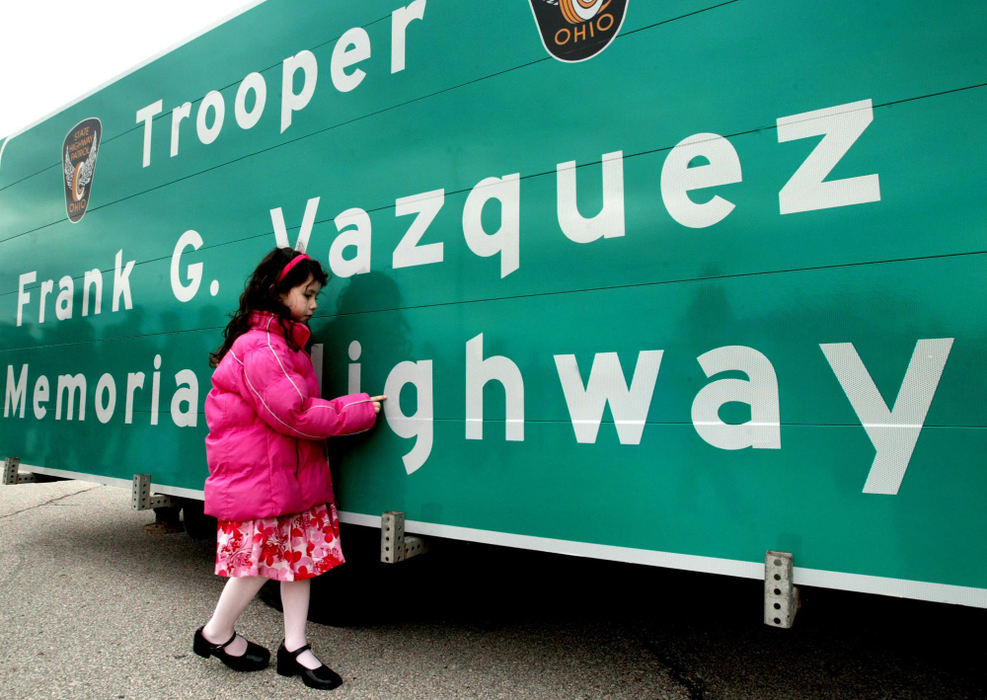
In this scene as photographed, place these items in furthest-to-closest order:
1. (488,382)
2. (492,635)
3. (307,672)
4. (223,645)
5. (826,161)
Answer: (492,635), (223,645), (307,672), (488,382), (826,161)

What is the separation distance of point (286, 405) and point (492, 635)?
136 cm

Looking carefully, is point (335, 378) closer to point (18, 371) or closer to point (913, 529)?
point (913, 529)

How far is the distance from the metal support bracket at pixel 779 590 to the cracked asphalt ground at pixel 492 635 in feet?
0.53

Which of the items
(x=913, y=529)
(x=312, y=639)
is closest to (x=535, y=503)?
(x=913, y=529)

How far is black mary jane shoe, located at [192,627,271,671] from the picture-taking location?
A: 92.7 inches

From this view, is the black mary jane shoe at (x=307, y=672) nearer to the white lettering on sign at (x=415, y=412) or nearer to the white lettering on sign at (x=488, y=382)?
the white lettering on sign at (x=415, y=412)

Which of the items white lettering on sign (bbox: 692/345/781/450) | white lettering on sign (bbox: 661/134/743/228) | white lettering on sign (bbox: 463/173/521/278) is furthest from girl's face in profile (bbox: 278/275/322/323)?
white lettering on sign (bbox: 692/345/781/450)

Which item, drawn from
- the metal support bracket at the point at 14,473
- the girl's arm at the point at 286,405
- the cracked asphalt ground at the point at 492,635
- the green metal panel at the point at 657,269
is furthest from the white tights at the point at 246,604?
the metal support bracket at the point at 14,473

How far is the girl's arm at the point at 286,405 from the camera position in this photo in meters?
2.24

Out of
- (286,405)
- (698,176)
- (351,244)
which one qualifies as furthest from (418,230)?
(698,176)

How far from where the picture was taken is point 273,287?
2.43m

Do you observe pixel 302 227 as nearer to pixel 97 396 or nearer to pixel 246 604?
pixel 246 604

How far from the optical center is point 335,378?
2600 millimetres

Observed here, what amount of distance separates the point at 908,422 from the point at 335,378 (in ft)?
6.21
